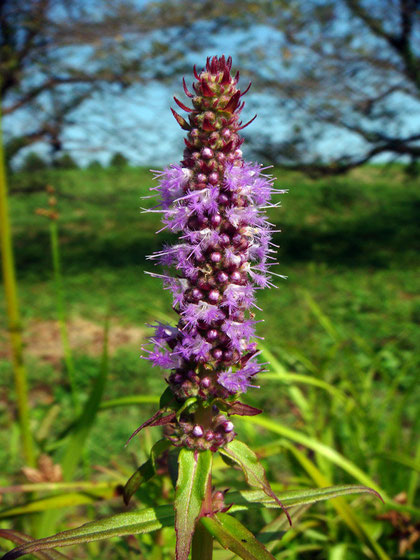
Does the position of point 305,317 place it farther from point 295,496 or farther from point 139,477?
point 139,477

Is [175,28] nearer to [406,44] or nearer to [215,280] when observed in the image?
[406,44]

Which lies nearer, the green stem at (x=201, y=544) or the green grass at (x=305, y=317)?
the green stem at (x=201, y=544)

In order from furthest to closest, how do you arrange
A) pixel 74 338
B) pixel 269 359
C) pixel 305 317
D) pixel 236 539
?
pixel 305 317 → pixel 74 338 → pixel 269 359 → pixel 236 539

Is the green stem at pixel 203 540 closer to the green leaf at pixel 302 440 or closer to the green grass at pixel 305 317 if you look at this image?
the green leaf at pixel 302 440

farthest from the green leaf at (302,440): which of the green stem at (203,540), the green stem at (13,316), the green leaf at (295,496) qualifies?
the green stem at (13,316)

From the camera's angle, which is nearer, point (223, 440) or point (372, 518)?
point (223, 440)

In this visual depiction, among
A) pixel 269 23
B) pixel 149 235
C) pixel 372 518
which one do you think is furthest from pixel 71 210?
pixel 372 518

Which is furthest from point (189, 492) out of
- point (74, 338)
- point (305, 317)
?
point (305, 317)
